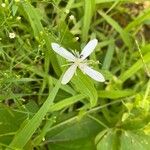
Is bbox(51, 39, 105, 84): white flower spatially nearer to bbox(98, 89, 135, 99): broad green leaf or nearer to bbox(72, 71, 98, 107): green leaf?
bbox(72, 71, 98, 107): green leaf

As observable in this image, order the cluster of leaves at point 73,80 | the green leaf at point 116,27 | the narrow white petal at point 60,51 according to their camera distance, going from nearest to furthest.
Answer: the narrow white petal at point 60,51, the cluster of leaves at point 73,80, the green leaf at point 116,27

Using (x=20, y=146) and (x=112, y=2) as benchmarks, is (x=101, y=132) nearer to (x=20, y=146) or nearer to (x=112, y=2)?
(x=20, y=146)

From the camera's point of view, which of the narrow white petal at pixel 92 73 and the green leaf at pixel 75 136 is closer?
the narrow white petal at pixel 92 73

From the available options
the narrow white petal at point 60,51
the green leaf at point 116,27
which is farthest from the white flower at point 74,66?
the green leaf at point 116,27

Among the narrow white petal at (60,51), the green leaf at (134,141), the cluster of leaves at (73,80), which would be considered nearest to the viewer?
the narrow white petal at (60,51)

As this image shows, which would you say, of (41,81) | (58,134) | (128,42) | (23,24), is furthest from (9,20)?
(128,42)

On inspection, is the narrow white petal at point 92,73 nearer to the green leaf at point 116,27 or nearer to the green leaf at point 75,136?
the green leaf at point 75,136

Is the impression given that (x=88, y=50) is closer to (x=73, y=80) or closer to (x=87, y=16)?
(x=73, y=80)
